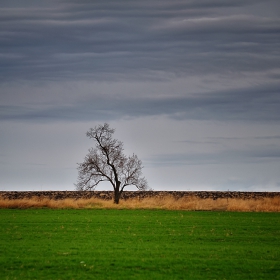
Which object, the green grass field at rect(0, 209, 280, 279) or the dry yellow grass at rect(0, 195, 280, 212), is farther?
the dry yellow grass at rect(0, 195, 280, 212)

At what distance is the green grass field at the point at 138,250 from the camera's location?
1775 cm

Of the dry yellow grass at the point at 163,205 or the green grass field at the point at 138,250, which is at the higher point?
the dry yellow grass at the point at 163,205

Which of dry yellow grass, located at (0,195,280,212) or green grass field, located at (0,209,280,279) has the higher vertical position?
dry yellow grass, located at (0,195,280,212)

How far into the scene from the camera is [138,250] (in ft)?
73.8

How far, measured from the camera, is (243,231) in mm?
31484

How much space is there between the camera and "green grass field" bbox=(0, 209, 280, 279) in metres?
17.8

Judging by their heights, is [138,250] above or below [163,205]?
below

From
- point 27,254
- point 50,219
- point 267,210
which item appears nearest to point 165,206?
point 267,210

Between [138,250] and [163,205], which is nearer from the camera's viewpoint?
[138,250]

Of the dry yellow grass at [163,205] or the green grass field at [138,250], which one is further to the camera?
the dry yellow grass at [163,205]

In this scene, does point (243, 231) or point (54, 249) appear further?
point (243, 231)

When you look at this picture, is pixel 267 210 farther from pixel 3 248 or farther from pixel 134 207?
pixel 3 248

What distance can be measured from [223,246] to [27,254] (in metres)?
8.78

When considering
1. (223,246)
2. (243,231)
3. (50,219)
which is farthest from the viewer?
(50,219)
